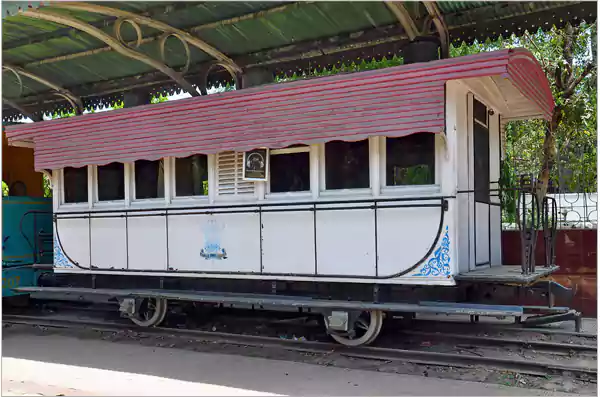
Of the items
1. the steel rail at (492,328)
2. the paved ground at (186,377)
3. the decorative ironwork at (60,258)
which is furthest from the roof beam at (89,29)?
the steel rail at (492,328)

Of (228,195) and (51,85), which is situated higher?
(51,85)

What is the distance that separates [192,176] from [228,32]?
2.43 metres

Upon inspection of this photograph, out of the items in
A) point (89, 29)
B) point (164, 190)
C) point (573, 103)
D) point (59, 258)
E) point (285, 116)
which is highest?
point (89, 29)

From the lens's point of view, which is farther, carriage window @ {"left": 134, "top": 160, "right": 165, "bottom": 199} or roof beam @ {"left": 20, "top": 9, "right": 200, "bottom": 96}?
carriage window @ {"left": 134, "top": 160, "right": 165, "bottom": 199}

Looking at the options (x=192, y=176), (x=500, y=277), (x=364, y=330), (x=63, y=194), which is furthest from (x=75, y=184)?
(x=500, y=277)

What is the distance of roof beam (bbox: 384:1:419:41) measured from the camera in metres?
6.86

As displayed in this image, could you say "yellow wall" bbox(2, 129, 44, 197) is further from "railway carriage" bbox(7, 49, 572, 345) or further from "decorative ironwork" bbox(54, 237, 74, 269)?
"decorative ironwork" bbox(54, 237, 74, 269)

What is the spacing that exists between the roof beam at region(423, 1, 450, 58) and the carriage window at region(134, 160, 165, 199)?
4195mm

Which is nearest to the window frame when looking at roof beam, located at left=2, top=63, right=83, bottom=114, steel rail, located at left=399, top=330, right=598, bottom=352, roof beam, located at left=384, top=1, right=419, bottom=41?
roof beam, located at left=2, top=63, right=83, bottom=114

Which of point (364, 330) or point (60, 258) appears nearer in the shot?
point (364, 330)

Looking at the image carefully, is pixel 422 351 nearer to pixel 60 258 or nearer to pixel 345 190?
pixel 345 190

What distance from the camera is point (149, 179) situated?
8023mm

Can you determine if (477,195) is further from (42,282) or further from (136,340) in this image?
(42,282)

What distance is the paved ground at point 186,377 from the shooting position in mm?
5164
